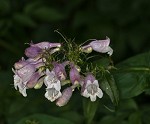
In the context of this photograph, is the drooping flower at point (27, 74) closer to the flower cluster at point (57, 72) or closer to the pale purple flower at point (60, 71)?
the flower cluster at point (57, 72)

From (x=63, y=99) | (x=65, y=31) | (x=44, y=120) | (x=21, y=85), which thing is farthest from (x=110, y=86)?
(x=65, y=31)

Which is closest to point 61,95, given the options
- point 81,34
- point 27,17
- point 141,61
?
point 141,61

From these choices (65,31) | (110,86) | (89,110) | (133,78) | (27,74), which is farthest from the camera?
(65,31)

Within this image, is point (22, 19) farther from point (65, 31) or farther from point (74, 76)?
point (74, 76)

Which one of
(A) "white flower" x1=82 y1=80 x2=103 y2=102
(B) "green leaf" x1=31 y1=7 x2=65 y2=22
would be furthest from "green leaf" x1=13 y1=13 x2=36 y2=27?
(A) "white flower" x1=82 y1=80 x2=103 y2=102

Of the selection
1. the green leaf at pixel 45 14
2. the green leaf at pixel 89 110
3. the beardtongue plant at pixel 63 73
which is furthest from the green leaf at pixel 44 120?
the green leaf at pixel 45 14

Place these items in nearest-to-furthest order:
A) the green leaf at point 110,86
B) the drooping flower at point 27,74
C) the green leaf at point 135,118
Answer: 1. the drooping flower at point 27,74
2. the green leaf at point 110,86
3. the green leaf at point 135,118
